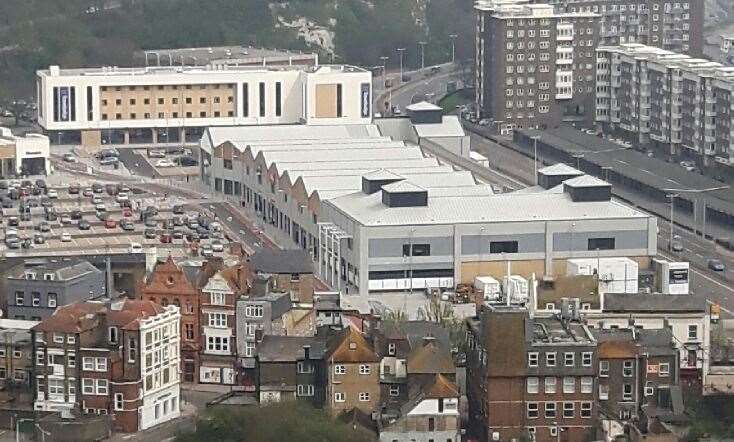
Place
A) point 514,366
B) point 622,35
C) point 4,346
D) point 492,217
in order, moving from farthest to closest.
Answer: point 622,35 → point 492,217 → point 4,346 → point 514,366

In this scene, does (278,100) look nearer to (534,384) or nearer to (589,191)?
(589,191)

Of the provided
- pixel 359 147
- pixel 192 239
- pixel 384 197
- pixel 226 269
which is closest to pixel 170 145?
pixel 359 147

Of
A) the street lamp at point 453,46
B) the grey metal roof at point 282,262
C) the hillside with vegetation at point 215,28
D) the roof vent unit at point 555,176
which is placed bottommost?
the grey metal roof at point 282,262

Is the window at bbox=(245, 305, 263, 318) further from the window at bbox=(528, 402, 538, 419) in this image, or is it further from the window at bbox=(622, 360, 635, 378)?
the window at bbox=(622, 360, 635, 378)

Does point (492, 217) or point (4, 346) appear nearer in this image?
point (4, 346)

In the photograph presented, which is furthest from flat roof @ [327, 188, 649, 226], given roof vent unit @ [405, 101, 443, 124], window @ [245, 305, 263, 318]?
roof vent unit @ [405, 101, 443, 124]

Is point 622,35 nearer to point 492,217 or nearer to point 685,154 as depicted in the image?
point 685,154

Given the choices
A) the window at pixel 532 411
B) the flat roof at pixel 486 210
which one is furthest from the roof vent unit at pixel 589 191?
the window at pixel 532 411

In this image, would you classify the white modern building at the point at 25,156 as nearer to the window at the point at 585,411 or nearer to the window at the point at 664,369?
the window at the point at 664,369
